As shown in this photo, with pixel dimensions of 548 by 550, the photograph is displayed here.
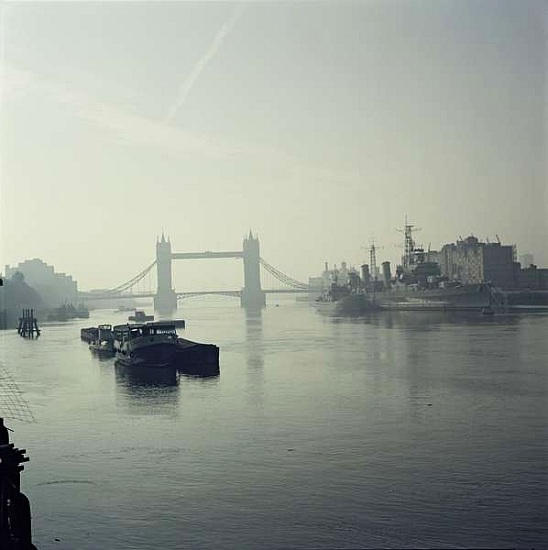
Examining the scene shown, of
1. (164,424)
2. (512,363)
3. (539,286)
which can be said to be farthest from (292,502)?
(539,286)

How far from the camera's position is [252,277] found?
9856cm

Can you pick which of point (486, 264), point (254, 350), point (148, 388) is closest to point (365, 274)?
point (486, 264)

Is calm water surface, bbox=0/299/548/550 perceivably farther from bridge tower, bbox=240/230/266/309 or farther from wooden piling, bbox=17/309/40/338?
bridge tower, bbox=240/230/266/309

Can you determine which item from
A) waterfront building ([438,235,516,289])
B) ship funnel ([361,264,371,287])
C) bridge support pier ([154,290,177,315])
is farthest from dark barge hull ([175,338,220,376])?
bridge support pier ([154,290,177,315])

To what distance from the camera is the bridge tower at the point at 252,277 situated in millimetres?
94125

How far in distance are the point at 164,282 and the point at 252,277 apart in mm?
12521

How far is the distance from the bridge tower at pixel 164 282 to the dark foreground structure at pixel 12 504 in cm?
7878

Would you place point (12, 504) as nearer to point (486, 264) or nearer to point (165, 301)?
point (486, 264)

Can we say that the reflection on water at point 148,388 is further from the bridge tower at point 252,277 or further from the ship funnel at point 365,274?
the bridge tower at point 252,277

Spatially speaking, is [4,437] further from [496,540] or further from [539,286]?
[539,286]

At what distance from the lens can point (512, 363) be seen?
20375mm

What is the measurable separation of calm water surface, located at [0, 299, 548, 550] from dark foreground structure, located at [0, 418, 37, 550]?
0.64 metres

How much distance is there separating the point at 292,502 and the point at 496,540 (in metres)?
2.07

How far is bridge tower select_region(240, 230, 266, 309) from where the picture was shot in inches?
3706
